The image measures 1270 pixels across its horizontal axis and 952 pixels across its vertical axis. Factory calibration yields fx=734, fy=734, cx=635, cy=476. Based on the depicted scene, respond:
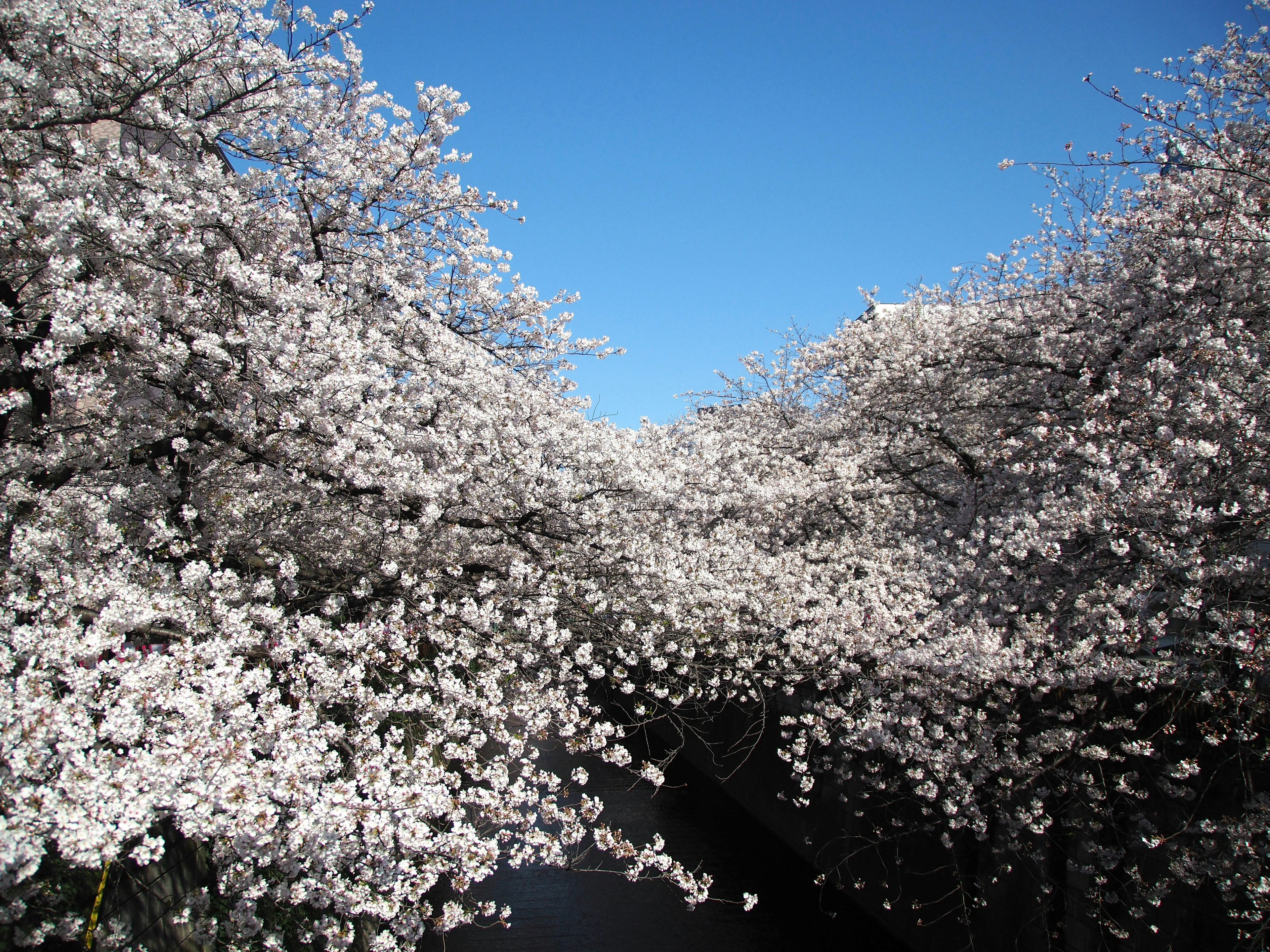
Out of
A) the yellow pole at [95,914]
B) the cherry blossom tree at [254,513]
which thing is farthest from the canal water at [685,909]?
the yellow pole at [95,914]

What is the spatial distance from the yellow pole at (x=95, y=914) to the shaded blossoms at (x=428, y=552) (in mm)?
137

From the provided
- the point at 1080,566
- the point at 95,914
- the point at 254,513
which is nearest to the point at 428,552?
the point at 254,513

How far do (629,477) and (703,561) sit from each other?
2.05 metres

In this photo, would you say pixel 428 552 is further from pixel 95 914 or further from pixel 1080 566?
pixel 1080 566

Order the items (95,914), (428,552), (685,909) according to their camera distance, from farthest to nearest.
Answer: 1. (685,909)
2. (428,552)
3. (95,914)

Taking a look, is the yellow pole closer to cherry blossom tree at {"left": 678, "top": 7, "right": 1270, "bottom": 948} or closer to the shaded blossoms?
the shaded blossoms

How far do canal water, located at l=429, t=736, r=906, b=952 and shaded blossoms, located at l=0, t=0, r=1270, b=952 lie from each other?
264 centimetres

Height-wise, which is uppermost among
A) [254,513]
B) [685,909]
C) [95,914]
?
[254,513]

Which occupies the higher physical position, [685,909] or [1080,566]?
[1080,566]

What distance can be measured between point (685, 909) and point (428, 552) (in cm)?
841

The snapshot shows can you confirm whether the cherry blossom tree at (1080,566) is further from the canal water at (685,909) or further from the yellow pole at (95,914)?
the yellow pole at (95,914)

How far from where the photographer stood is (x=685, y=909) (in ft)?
41.2

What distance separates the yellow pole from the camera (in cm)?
493

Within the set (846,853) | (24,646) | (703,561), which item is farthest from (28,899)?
(846,853)
